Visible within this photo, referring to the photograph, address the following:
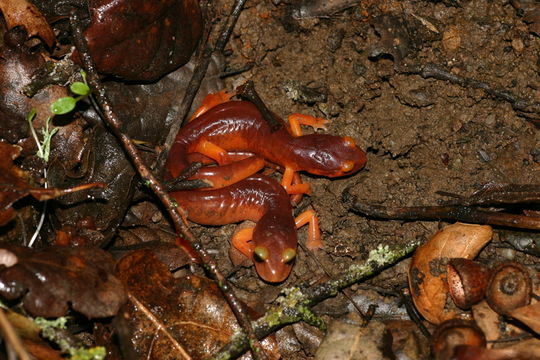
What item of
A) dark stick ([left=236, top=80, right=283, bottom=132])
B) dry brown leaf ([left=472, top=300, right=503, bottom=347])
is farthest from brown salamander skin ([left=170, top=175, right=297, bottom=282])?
dry brown leaf ([left=472, top=300, right=503, bottom=347])

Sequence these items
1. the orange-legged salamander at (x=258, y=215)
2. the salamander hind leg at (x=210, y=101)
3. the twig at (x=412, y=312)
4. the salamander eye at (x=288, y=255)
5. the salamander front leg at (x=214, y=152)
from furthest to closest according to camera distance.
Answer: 1. the salamander front leg at (x=214, y=152)
2. the salamander hind leg at (x=210, y=101)
3. the orange-legged salamander at (x=258, y=215)
4. the salamander eye at (x=288, y=255)
5. the twig at (x=412, y=312)

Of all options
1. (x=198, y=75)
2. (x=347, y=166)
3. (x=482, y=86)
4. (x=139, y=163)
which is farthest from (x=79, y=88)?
(x=482, y=86)

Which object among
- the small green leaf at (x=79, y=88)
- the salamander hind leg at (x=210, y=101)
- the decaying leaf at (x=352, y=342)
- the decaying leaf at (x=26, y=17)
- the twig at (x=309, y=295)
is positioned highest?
the decaying leaf at (x=26, y=17)

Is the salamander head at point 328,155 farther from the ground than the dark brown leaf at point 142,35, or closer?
closer

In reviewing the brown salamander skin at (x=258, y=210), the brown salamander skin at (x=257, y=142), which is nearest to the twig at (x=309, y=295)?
the brown salamander skin at (x=258, y=210)

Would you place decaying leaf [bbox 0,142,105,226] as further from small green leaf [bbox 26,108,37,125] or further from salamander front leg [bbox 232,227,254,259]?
salamander front leg [bbox 232,227,254,259]

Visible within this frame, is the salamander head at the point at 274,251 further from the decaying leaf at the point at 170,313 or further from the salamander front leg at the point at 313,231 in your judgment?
the decaying leaf at the point at 170,313

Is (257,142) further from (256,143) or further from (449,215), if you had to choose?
(449,215)

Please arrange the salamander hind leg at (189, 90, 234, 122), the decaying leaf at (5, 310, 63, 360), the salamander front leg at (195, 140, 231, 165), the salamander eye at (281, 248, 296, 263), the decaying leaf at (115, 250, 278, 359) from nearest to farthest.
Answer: the decaying leaf at (5, 310, 63, 360)
the decaying leaf at (115, 250, 278, 359)
the salamander eye at (281, 248, 296, 263)
the salamander hind leg at (189, 90, 234, 122)
the salamander front leg at (195, 140, 231, 165)
